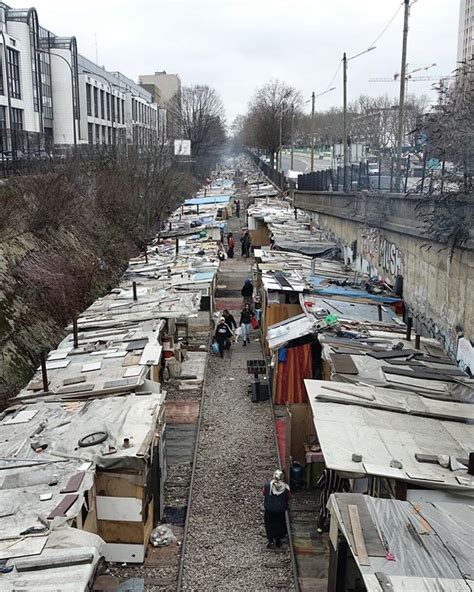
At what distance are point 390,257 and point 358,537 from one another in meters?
13.9

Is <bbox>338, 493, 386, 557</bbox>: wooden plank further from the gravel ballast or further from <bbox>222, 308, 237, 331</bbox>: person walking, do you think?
<bbox>222, 308, 237, 331</bbox>: person walking

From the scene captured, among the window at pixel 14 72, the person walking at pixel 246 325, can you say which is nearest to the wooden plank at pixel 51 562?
the person walking at pixel 246 325

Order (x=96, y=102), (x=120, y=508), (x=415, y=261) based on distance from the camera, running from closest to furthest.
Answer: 1. (x=120, y=508)
2. (x=415, y=261)
3. (x=96, y=102)

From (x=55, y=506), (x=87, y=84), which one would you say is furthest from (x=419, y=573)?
A: (x=87, y=84)

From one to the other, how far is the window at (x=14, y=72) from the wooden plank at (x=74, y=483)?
45.3m

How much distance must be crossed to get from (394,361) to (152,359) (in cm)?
501

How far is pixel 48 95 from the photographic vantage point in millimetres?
58406

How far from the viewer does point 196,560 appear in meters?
10.1

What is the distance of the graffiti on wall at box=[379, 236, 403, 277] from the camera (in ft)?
61.3

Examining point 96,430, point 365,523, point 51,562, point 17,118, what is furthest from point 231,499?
point 17,118

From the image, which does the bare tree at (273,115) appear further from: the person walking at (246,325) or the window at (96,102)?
the person walking at (246,325)

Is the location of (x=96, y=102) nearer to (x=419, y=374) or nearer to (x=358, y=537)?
(x=419, y=374)

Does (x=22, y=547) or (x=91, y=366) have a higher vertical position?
(x=91, y=366)

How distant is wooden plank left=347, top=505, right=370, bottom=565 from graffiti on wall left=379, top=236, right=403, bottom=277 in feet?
39.5
